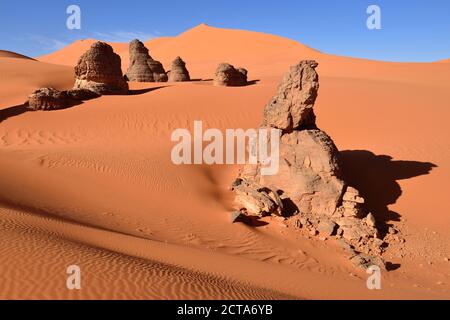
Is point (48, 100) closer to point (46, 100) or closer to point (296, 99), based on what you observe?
point (46, 100)

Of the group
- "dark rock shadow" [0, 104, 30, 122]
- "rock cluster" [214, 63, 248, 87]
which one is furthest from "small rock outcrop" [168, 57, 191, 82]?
"dark rock shadow" [0, 104, 30, 122]

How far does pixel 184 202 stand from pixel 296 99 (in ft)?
13.9

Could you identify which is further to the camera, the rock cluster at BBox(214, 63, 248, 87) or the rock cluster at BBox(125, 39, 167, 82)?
the rock cluster at BBox(125, 39, 167, 82)

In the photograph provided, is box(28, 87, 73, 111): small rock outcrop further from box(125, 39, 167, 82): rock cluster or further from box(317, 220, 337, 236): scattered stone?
box(317, 220, 337, 236): scattered stone

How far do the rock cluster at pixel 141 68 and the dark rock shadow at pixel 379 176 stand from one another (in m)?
18.8

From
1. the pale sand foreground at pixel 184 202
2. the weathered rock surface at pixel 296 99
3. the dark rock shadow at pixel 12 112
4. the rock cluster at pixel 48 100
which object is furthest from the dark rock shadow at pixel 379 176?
the dark rock shadow at pixel 12 112

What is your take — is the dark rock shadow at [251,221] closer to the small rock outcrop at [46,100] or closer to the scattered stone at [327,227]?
the scattered stone at [327,227]

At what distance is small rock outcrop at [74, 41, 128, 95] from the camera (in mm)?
20062

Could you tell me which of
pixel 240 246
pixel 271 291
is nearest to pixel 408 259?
pixel 240 246

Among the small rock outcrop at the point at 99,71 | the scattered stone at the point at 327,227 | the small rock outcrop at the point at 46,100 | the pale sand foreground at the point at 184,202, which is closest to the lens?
the pale sand foreground at the point at 184,202

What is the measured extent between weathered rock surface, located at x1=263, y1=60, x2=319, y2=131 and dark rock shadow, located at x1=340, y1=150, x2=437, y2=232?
254cm

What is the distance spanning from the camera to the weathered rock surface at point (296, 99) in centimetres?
984

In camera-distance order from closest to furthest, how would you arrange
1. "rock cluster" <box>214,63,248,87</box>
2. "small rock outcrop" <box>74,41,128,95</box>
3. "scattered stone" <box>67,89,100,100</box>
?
1. "scattered stone" <box>67,89,100,100</box>
2. "small rock outcrop" <box>74,41,128,95</box>
3. "rock cluster" <box>214,63,248,87</box>
